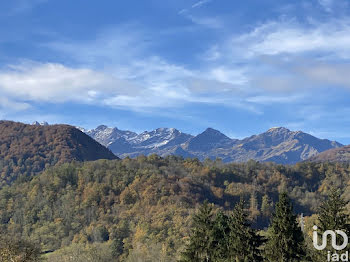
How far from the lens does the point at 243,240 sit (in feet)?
149

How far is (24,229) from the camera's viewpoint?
18688 centimetres

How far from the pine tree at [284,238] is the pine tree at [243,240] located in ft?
5.68

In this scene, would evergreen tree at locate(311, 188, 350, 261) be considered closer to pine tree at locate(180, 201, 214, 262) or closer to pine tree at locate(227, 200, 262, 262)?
pine tree at locate(227, 200, 262, 262)

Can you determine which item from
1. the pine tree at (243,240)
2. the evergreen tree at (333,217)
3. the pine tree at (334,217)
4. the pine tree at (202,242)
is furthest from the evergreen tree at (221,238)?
the pine tree at (334,217)

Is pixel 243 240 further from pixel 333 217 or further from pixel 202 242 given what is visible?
pixel 333 217

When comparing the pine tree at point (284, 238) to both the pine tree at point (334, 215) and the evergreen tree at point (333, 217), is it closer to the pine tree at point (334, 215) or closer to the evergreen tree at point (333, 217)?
the evergreen tree at point (333, 217)

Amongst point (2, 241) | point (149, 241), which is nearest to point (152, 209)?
point (149, 241)

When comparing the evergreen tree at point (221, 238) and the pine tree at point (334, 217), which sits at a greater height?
the pine tree at point (334, 217)

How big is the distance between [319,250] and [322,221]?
330 cm

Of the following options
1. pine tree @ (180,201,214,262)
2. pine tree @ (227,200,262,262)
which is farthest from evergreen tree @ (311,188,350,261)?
pine tree @ (180,201,214,262)

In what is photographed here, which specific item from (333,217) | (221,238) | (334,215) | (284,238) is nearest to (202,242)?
(221,238)

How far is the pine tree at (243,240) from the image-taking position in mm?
45281

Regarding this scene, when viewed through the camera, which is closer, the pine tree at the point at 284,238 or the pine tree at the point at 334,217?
the pine tree at the point at 334,217

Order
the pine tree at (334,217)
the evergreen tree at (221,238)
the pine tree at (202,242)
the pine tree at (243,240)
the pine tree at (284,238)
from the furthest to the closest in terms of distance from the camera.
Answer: the pine tree at (202,242), the evergreen tree at (221,238), the pine tree at (243,240), the pine tree at (284,238), the pine tree at (334,217)
